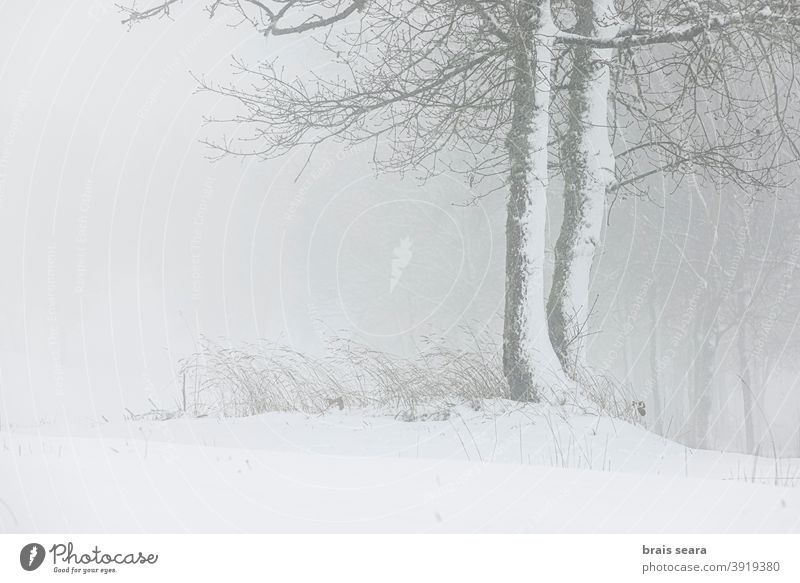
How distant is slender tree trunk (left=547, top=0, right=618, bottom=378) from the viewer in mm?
8422

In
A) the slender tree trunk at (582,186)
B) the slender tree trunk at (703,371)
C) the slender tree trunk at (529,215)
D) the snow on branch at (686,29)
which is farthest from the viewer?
the slender tree trunk at (703,371)

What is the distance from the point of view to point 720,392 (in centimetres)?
2522

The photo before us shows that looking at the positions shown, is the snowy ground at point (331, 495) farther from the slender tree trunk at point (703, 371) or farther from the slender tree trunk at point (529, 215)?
the slender tree trunk at point (703, 371)

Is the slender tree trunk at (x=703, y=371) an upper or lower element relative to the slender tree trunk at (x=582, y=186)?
lower

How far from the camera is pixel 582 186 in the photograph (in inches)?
333

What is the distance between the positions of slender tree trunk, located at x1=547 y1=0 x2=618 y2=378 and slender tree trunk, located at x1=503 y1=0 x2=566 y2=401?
0.82m

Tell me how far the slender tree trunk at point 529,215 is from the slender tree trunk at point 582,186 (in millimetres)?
821

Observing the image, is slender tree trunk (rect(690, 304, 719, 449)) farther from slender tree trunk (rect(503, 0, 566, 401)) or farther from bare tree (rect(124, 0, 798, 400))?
slender tree trunk (rect(503, 0, 566, 401))

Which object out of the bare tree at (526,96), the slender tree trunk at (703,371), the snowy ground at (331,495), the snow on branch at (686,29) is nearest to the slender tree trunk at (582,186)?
the bare tree at (526,96)

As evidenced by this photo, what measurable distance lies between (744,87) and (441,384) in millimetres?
12323

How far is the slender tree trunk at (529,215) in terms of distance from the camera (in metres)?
7.53

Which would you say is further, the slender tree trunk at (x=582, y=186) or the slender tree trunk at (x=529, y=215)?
the slender tree trunk at (x=582, y=186)

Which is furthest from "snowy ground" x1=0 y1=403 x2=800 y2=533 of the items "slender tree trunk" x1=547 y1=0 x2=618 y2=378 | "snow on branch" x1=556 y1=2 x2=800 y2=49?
"snow on branch" x1=556 y1=2 x2=800 y2=49
